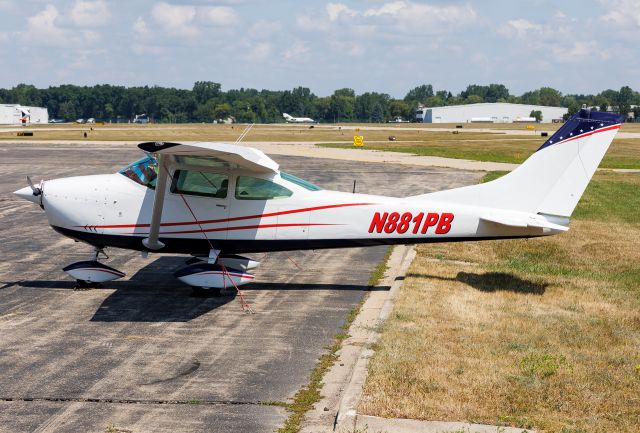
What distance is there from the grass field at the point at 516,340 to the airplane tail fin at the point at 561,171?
5.01 feet

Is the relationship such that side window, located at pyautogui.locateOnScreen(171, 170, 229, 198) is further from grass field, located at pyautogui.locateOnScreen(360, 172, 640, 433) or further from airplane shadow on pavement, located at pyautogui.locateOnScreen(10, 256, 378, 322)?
grass field, located at pyautogui.locateOnScreen(360, 172, 640, 433)

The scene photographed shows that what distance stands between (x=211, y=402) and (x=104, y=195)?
20.3 feet

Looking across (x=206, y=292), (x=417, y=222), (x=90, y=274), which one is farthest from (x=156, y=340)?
(x=417, y=222)

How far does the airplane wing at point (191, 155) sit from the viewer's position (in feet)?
39.1

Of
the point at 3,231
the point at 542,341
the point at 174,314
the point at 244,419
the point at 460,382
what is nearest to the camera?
the point at 244,419

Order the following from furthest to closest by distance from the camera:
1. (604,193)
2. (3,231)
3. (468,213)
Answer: (604,193)
(3,231)
(468,213)

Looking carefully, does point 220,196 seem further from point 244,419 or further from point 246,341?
point 244,419


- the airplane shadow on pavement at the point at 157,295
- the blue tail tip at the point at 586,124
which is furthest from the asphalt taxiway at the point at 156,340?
the blue tail tip at the point at 586,124


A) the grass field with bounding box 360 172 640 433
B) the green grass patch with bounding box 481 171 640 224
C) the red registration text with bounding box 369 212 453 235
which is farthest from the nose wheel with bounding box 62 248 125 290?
the green grass patch with bounding box 481 171 640 224

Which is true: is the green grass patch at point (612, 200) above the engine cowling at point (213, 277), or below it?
below

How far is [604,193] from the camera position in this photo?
3070 cm

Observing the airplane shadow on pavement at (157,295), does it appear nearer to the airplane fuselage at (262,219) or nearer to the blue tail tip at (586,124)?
the airplane fuselage at (262,219)

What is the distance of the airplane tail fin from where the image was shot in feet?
42.7

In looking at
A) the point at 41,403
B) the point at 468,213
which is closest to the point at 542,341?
the point at 468,213
